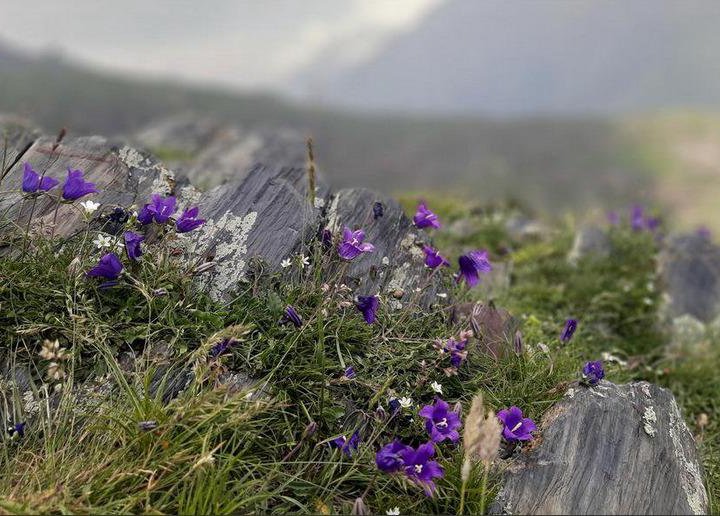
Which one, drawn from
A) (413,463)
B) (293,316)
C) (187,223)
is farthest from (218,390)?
(187,223)

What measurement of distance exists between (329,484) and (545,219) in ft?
45.6

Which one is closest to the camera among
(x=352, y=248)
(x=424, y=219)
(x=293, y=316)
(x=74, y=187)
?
(x=293, y=316)

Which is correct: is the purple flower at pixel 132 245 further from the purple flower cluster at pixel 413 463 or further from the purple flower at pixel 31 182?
the purple flower cluster at pixel 413 463

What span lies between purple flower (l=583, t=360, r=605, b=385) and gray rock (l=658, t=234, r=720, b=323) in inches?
219

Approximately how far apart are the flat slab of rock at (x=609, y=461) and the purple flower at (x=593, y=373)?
0.27 ft

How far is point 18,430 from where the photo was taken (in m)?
4.08

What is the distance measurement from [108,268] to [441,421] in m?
2.81

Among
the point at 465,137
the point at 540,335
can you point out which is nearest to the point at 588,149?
the point at 465,137

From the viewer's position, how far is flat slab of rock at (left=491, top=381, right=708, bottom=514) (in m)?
3.91

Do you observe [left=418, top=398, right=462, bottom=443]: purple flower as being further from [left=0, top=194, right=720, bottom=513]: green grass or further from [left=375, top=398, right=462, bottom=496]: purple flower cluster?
[left=0, top=194, right=720, bottom=513]: green grass

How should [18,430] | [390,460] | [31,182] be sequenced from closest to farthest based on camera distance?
[390,460] < [18,430] < [31,182]

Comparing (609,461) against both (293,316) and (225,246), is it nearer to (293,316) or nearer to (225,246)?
(293,316)

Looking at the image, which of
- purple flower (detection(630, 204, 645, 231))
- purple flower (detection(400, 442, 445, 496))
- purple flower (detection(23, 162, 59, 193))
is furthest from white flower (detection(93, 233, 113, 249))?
purple flower (detection(630, 204, 645, 231))

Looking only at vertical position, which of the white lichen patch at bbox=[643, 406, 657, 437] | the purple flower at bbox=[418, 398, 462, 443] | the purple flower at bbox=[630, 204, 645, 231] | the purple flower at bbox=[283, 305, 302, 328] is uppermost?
the purple flower at bbox=[630, 204, 645, 231]
